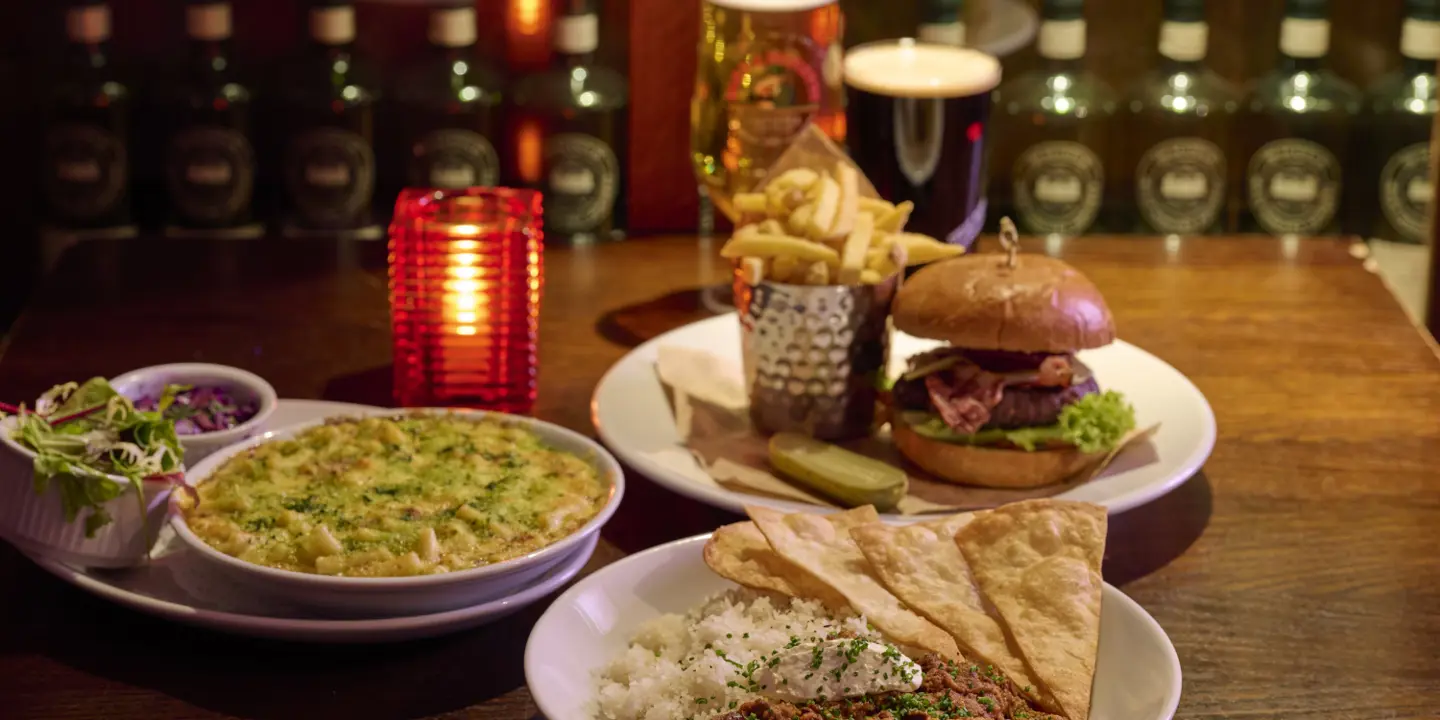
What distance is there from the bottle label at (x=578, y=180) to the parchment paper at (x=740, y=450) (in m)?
0.76

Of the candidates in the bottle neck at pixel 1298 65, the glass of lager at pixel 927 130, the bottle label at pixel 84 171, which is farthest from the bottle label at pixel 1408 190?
the bottle label at pixel 84 171

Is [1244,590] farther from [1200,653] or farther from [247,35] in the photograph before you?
[247,35]

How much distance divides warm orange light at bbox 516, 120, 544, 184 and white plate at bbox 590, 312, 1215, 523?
26.3 inches

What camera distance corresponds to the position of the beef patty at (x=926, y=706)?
4.33ft

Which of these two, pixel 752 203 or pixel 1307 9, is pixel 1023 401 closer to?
pixel 752 203

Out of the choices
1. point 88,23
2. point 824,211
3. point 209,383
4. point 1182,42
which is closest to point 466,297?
point 209,383

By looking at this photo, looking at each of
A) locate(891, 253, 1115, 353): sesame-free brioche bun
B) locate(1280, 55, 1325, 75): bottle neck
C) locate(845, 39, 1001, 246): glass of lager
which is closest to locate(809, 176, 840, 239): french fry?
locate(891, 253, 1115, 353): sesame-free brioche bun

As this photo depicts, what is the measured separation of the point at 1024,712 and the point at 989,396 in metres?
0.72

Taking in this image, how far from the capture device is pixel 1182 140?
3232 mm

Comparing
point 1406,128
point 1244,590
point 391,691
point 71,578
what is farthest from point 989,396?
point 1406,128

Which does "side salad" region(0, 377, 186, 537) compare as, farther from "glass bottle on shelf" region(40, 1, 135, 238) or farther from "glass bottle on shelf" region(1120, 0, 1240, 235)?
"glass bottle on shelf" region(1120, 0, 1240, 235)

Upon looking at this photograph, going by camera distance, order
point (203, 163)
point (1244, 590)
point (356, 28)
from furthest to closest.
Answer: point (356, 28), point (203, 163), point (1244, 590)

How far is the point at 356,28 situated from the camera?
11.3ft

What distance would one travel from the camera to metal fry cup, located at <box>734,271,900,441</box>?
6.93 ft
